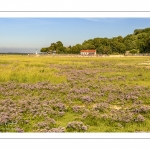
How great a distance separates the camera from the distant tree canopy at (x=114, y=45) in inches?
404

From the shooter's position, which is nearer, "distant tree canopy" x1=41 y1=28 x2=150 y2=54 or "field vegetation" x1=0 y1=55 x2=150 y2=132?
"field vegetation" x1=0 y1=55 x2=150 y2=132

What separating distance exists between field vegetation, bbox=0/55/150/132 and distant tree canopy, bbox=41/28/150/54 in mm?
1622

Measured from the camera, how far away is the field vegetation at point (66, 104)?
20.1 feet

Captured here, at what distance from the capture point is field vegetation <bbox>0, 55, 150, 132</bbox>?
6.13 metres

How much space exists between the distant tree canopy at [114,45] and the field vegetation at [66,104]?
63.9 inches

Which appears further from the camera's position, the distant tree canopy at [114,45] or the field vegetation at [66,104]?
the distant tree canopy at [114,45]

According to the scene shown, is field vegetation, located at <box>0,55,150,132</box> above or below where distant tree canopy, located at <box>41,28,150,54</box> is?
below

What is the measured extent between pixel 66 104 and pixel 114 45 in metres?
4.67

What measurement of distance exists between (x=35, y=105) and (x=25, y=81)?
14.8ft

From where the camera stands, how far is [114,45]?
36.8 ft

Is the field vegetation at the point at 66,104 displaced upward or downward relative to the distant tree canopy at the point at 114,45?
downward

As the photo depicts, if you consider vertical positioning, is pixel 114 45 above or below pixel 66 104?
above
